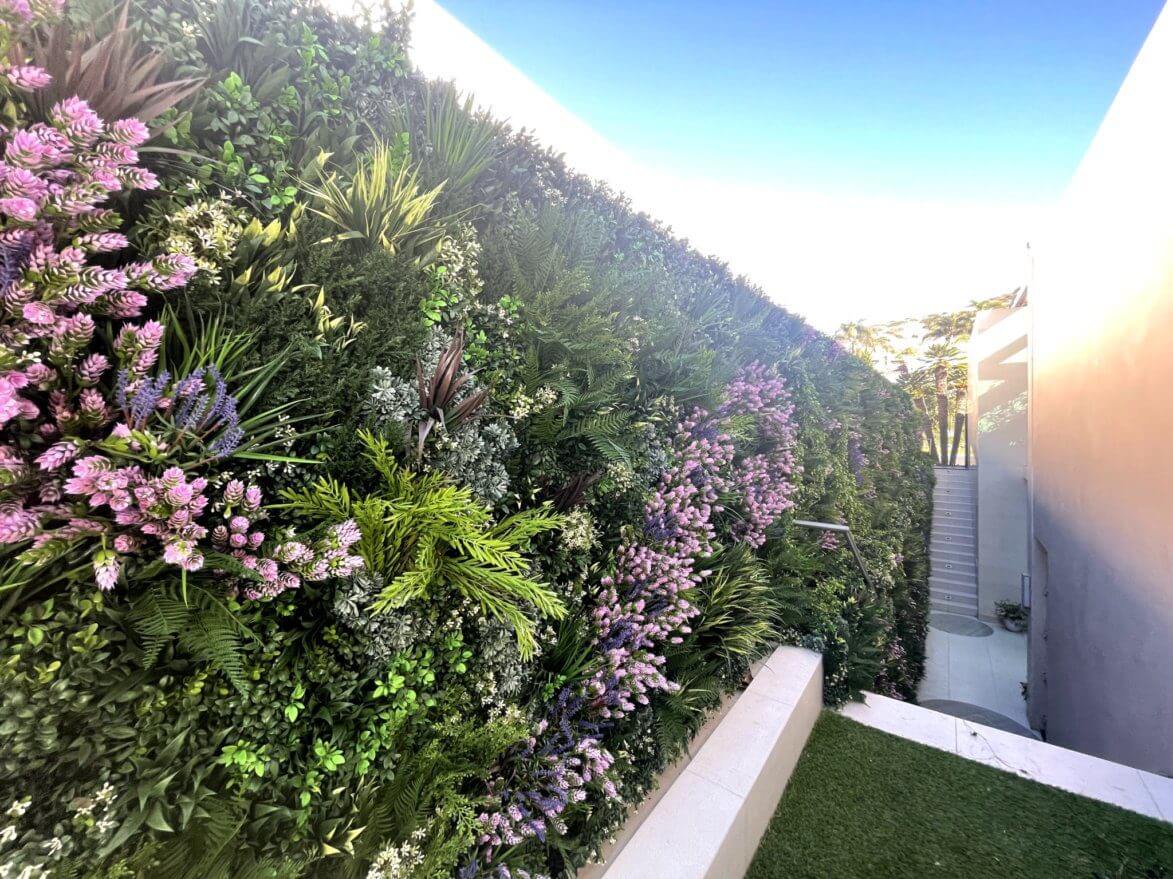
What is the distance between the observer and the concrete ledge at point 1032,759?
11.7ft

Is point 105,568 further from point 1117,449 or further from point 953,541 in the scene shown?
point 953,541

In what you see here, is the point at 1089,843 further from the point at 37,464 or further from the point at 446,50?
the point at 446,50

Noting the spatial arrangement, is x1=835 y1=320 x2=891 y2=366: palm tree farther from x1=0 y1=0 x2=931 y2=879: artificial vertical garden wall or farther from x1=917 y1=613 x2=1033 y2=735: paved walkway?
x1=0 y1=0 x2=931 y2=879: artificial vertical garden wall

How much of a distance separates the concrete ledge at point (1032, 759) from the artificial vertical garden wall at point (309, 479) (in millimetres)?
2453

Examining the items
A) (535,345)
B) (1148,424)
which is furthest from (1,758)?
(1148,424)

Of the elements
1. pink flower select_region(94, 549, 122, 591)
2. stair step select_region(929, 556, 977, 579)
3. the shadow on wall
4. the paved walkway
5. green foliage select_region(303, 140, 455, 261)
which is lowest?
the paved walkway

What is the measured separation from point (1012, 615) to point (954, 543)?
105 inches

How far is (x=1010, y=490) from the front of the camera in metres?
13.3

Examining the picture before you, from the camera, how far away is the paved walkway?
28.3ft

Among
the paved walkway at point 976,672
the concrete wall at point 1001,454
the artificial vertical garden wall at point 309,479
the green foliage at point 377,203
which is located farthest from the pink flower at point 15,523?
the concrete wall at point 1001,454

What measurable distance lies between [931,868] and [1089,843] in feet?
4.37

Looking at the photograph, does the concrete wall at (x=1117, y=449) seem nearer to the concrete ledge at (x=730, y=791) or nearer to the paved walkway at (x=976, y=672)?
the paved walkway at (x=976, y=672)

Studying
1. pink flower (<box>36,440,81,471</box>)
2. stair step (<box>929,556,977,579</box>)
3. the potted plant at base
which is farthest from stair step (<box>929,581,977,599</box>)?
pink flower (<box>36,440,81,471</box>)

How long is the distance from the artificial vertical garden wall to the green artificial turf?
108 centimetres
